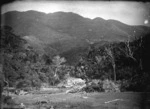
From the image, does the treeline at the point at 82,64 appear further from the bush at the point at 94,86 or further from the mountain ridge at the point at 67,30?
the mountain ridge at the point at 67,30

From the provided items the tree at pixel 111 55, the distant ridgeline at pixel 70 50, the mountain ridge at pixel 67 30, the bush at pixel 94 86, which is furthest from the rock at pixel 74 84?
the tree at pixel 111 55

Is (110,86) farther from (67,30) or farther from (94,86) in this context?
(67,30)

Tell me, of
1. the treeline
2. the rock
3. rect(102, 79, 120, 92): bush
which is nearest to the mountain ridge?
the treeline

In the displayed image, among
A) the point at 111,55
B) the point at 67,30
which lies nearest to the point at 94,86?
the point at 111,55

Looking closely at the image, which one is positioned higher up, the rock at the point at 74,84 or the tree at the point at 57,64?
the tree at the point at 57,64

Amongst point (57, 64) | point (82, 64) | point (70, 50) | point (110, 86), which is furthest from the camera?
point (70, 50)

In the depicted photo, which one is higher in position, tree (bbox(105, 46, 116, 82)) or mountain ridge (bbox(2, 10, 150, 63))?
mountain ridge (bbox(2, 10, 150, 63))

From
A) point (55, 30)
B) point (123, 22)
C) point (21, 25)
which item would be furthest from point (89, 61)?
point (21, 25)

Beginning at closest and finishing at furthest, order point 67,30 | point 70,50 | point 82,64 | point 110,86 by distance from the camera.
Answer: point 110,86 → point 82,64 → point 70,50 → point 67,30

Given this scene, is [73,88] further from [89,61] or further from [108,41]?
[108,41]

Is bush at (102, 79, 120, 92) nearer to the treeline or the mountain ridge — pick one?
the treeline
